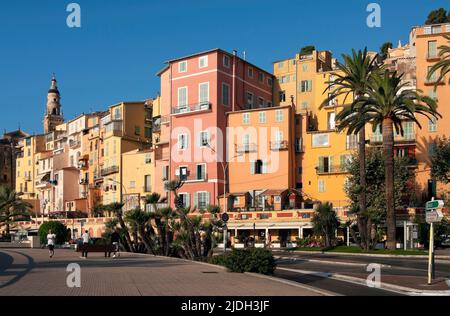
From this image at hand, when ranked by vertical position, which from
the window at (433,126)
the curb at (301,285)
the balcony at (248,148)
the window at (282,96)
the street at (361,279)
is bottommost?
the street at (361,279)

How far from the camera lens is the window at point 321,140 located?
72.4 m

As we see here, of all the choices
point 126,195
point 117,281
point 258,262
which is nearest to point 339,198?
point 126,195

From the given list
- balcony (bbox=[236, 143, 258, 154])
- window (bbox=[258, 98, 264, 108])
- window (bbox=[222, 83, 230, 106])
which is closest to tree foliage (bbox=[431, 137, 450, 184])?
balcony (bbox=[236, 143, 258, 154])

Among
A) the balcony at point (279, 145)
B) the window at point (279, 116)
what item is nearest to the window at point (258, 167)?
the balcony at point (279, 145)

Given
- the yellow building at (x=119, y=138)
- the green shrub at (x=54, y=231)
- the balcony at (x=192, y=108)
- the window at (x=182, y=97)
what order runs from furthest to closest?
→ the yellow building at (x=119, y=138), the window at (x=182, y=97), the balcony at (x=192, y=108), the green shrub at (x=54, y=231)

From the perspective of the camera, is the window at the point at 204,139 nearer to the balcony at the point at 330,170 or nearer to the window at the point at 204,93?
the window at the point at 204,93

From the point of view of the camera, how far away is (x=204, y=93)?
253 ft

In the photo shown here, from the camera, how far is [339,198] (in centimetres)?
7006

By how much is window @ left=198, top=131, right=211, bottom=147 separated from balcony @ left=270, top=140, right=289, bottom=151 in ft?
24.8

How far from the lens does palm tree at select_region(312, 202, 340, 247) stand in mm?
53500

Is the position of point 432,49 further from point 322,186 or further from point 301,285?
point 301,285

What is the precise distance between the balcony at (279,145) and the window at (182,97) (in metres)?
12.5
